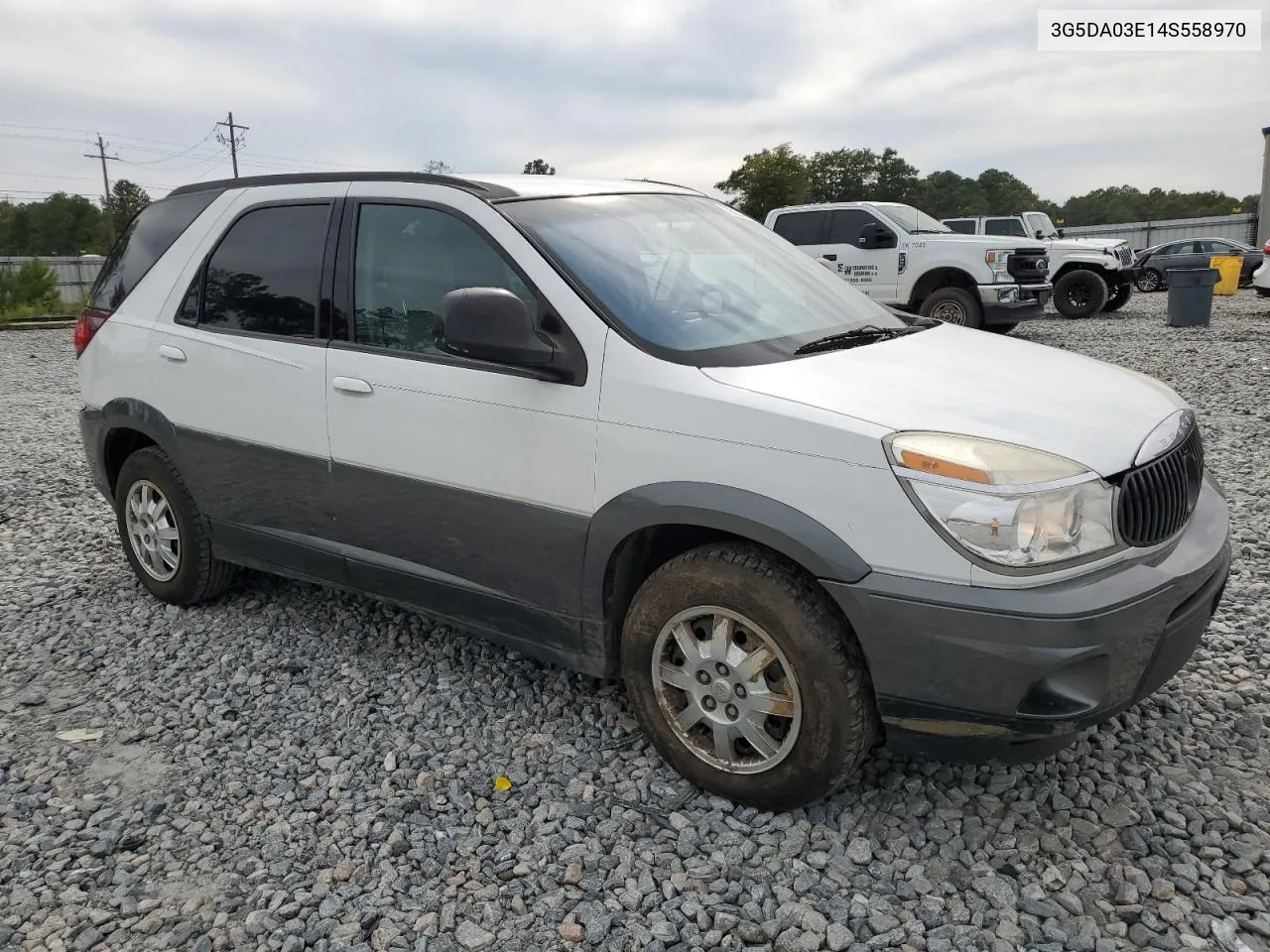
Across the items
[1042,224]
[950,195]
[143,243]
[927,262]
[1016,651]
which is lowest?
[1016,651]

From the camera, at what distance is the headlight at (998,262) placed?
1294 centimetres

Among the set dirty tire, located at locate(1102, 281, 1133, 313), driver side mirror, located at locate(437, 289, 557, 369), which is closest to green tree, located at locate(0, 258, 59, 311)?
dirty tire, located at locate(1102, 281, 1133, 313)

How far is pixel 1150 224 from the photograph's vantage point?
35.8m

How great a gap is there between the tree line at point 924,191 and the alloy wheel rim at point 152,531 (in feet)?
180

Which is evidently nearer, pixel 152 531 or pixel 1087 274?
pixel 152 531

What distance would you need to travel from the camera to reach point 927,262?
13312 millimetres

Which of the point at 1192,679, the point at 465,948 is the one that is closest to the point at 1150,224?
the point at 1192,679

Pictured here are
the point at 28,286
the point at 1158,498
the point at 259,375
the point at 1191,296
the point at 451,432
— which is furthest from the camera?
the point at 28,286

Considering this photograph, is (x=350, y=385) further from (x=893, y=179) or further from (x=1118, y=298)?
(x=893, y=179)

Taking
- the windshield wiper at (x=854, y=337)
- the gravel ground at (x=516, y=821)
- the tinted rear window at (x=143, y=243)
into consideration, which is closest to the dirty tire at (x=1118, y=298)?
the gravel ground at (x=516, y=821)

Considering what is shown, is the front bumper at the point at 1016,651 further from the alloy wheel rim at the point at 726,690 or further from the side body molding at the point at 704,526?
the alloy wheel rim at the point at 726,690

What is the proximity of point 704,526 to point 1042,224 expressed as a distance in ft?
67.6

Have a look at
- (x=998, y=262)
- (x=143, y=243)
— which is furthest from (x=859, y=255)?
(x=143, y=243)

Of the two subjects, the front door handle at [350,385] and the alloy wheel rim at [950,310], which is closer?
the front door handle at [350,385]
